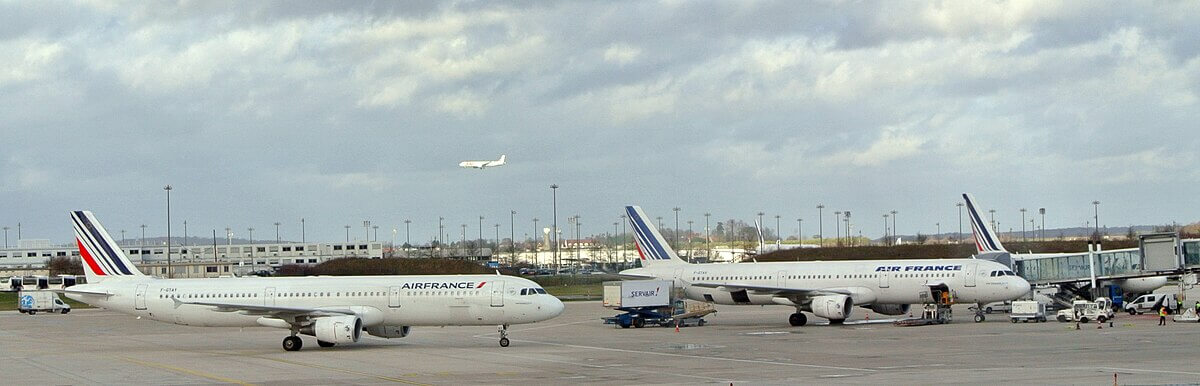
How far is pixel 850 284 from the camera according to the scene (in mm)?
63219

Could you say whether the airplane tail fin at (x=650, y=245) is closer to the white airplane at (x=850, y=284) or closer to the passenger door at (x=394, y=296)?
the white airplane at (x=850, y=284)

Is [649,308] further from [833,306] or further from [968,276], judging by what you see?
[968,276]

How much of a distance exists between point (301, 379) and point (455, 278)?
49.6 ft

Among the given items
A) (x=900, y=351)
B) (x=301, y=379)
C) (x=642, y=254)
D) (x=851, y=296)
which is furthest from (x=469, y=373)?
(x=642, y=254)

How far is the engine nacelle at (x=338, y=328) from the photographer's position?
4756 centimetres

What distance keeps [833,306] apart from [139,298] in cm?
3117

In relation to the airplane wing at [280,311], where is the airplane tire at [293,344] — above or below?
below

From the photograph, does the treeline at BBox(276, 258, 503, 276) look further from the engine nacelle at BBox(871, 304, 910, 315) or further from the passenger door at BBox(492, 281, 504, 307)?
the passenger door at BBox(492, 281, 504, 307)

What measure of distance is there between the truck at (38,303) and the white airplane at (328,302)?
4500 cm

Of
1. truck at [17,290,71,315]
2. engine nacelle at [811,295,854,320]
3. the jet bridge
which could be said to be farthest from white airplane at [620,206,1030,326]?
truck at [17,290,71,315]

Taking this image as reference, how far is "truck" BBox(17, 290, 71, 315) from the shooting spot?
9362 cm

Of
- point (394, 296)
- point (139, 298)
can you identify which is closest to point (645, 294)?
point (394, 296)

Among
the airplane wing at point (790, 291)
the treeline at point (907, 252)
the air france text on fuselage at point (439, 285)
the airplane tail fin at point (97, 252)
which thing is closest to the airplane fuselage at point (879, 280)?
the airplane wing at point (790, 291)

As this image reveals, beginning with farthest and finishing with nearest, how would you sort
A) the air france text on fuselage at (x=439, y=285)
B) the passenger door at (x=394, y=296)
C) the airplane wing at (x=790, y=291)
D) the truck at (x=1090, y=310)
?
the airplane wing at (x=790, y=291) < the truck at (x=1090, y=310) < the passenger door at (x=394, y=296) < the air france text on fuselage at (x=439, y=285)
